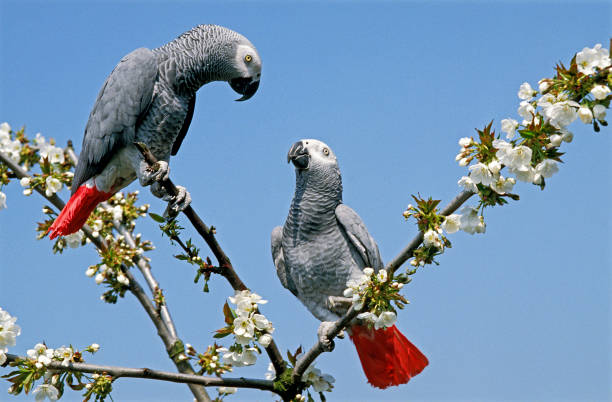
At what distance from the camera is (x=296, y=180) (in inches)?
157

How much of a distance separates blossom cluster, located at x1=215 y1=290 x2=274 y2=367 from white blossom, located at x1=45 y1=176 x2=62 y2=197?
A: 1.91 meters

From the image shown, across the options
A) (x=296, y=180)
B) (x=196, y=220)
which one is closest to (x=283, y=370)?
(x=196, y=220)

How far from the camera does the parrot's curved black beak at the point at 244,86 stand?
399 centimetres

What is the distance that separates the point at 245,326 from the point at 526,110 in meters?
1.66

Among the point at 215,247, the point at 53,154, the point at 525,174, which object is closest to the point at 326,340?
the point at 215,247

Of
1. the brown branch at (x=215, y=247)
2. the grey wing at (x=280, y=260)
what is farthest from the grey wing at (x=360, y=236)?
the brown branch at (x=215, y=247)

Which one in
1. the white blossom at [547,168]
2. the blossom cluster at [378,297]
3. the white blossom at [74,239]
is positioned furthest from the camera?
the white blossom at [74,239]

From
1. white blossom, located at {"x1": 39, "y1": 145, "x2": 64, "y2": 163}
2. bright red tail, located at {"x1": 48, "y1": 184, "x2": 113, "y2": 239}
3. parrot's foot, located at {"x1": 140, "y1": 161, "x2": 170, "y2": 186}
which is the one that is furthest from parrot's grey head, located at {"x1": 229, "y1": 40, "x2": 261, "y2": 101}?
white blossom, located at {"x1": 39, "y1": 145, "x2": 64, "y2": 163}

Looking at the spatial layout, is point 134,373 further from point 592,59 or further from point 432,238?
point 592,59

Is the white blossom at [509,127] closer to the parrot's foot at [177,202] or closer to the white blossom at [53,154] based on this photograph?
the parrot's foot at [177,202]

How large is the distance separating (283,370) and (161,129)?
5.70ft

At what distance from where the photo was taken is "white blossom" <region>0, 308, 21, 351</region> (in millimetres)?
2896

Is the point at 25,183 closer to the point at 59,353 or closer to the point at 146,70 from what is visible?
the point at 146,70

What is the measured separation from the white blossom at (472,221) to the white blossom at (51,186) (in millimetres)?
3019
